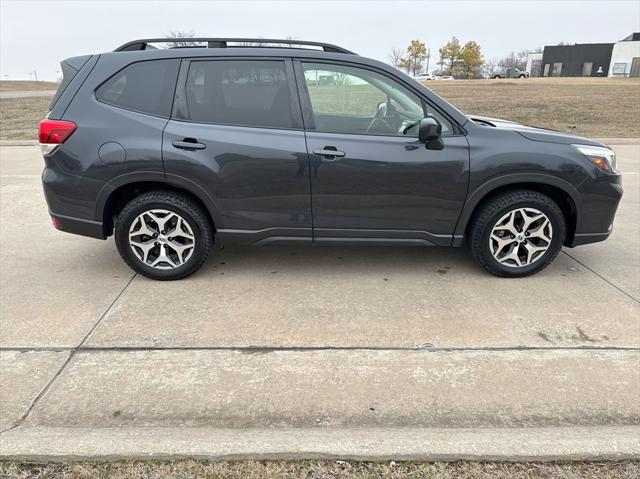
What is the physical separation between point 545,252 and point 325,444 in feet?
8.74

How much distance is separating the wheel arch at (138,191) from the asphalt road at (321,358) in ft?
1.78

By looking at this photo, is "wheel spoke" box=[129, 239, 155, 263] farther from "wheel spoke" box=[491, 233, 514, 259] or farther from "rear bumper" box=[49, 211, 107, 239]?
"wheel spoke" box=[491, 233, 514, 259]

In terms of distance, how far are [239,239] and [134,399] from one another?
5.44 feet

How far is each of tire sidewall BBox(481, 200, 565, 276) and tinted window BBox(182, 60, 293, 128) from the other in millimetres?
1831

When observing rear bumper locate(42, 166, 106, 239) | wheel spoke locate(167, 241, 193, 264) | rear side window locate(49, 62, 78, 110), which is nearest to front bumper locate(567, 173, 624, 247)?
wheel spoke locate(167, 241, 193, 264)

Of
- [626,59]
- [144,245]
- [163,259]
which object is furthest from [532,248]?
[626,59]

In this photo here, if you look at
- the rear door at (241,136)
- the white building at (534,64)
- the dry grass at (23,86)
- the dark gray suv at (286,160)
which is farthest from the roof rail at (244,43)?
the white building at (534,64)

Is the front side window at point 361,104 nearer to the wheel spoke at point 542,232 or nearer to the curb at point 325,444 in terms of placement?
the wheel spoke at point 542,232

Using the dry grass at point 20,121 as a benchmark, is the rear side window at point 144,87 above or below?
above

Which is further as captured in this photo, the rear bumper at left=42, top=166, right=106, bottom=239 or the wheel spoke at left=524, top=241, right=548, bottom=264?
the wheel spoke at left=524, top=241, right=548, bottom=264

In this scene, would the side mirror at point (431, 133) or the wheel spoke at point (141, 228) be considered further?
the wheel spoke at point (141, 228)

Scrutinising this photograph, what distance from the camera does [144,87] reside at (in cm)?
382

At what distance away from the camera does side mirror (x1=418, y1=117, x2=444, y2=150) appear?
3578 mm

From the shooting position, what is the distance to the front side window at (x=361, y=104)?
3.81 metres
